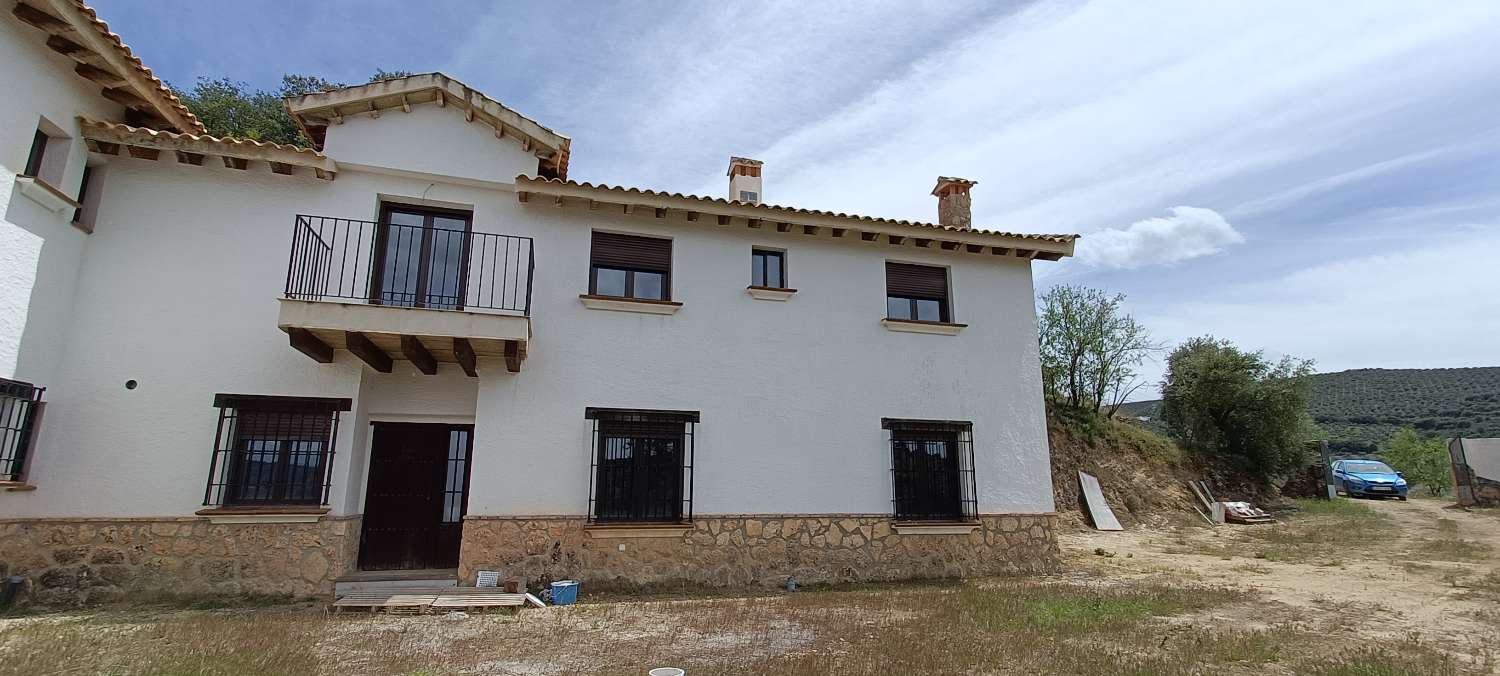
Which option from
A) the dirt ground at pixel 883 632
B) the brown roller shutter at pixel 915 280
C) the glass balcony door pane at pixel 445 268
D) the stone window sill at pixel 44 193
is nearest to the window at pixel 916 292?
the brown roller shutter at pixel 915 280

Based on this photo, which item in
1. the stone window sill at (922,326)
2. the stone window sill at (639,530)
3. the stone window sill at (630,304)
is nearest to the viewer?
the stone window sill at (639,530)

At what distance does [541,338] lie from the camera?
8.43 meters

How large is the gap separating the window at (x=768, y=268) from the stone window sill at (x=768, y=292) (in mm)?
177

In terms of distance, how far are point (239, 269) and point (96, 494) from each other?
2.67m

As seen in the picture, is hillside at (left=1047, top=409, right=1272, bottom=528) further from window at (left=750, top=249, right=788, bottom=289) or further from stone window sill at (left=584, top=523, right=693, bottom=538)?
stone window sill at (left=584, top=523, right=693, bottom=538)

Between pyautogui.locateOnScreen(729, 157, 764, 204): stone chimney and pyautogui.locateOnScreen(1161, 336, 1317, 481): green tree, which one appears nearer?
pyautogui.locateOnScreen(729, 157, 764, 204): stone chimney

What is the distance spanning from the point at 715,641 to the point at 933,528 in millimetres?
4411

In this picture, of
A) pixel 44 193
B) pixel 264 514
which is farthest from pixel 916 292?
pixel 44 193

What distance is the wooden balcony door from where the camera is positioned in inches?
322

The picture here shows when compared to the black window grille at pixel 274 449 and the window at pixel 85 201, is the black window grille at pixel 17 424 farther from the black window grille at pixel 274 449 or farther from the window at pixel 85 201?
the window at pixel 85 201

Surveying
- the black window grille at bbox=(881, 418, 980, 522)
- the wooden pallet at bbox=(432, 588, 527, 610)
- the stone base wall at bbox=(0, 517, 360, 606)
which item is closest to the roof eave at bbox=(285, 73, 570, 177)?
the stone base wall at bbox=(0, 517, 360, 606)

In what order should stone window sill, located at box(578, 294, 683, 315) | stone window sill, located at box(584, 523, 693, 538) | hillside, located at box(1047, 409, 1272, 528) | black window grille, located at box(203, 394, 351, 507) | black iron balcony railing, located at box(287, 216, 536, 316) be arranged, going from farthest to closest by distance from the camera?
hillside, located at box(1047, 409, 1272, 528) < stone window sill, located at box(578, 294, 683, 315) < stone window sill, located at box(584, 523, 693, 538) < black iron balcony railing, located at box(287, 216, 536, 316) < black window grille, located at box(203, 394, 351, 507)

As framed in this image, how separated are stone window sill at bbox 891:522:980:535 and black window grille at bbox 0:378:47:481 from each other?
9556 millimetres

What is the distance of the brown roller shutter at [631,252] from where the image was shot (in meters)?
8.99
